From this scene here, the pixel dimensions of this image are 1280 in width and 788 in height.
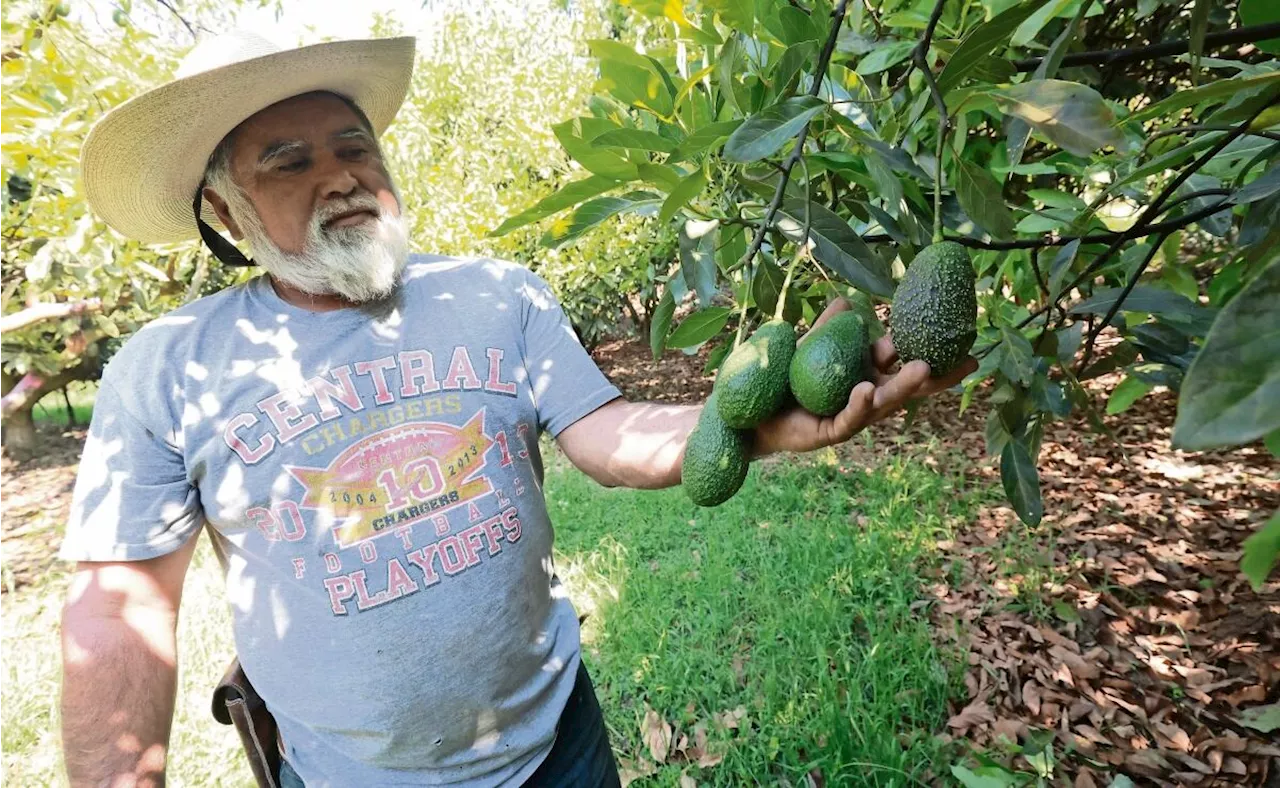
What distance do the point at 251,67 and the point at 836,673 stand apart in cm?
254

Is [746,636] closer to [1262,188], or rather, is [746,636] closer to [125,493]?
[125,493]

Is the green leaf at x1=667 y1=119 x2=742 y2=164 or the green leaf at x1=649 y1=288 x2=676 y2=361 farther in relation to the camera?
the green leaf at x1=649 y1=288 x2=676 y2=361

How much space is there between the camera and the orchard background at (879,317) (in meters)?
0.92

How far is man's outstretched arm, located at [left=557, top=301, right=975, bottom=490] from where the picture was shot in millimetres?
921

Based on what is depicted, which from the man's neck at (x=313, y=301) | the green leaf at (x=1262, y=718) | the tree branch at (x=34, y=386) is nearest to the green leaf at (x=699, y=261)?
the man's neck at (x=313, y=301)

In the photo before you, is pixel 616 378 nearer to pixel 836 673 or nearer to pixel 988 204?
pixel 836 673

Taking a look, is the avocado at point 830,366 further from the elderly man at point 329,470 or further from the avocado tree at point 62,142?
the avocado tree at point 62,142

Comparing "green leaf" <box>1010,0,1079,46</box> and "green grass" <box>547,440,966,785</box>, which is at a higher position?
"green leaf" <box>1010,0,1079,46</box>

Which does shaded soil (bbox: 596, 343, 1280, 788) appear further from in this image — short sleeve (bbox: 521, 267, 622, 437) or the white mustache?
the white mustache

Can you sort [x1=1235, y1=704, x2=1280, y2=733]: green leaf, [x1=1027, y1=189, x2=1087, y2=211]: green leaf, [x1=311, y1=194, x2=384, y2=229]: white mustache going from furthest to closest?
[x1=1235, y1=704, x2=1280, y2=733]: green leaf, [x1=311, y1=194, x2=384, y2=229]: white mustache, [x1=1027, y1=189, x2=1087, y2=211]: green leaf

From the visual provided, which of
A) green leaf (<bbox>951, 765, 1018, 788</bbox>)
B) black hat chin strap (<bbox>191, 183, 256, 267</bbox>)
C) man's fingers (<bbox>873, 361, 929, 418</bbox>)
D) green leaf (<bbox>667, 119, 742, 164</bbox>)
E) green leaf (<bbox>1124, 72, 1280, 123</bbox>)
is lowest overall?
green leaf (<bbox>951, 765, 1018, 788</bbox>)

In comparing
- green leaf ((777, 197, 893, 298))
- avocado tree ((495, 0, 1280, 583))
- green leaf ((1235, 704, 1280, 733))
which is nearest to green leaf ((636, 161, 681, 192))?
avocado tree ((495, 0, 1280, 583))

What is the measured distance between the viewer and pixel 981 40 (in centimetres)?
76

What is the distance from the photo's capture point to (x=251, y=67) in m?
1.42
